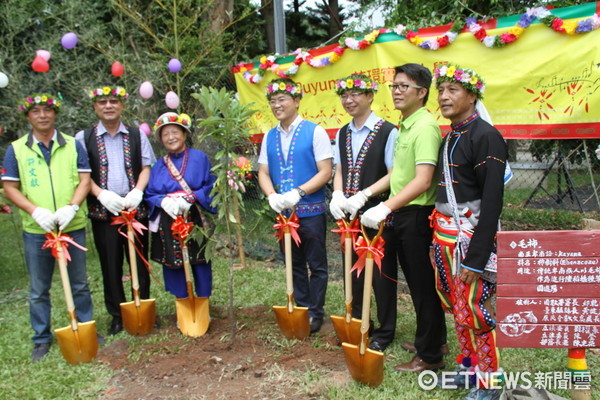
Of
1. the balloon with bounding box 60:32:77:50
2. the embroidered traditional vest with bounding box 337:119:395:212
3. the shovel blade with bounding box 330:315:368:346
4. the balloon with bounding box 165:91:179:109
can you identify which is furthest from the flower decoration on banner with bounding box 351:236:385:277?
the balloon with bounding box 60:32:77:50

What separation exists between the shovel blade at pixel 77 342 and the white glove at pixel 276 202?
1497 millimetres

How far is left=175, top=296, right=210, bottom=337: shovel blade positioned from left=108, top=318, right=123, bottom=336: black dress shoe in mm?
530

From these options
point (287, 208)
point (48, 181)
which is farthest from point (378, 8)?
point (48, 181)

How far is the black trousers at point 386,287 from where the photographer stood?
316 centimetres

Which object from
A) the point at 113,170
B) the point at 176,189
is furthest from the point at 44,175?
the point at 176,189

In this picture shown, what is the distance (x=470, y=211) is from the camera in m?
2.45

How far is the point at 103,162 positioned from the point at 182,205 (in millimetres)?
728

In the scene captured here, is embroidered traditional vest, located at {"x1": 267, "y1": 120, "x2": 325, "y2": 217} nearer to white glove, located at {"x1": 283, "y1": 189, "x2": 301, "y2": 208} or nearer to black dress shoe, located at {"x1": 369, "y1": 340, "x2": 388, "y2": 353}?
white glove, located at {"x1": 283, "y1": 189, "x2": 301, "y2": 208}

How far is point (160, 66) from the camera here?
18.9 feet

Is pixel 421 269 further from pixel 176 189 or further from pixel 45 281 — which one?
pixel 45 281

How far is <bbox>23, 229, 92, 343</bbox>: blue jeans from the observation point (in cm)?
345

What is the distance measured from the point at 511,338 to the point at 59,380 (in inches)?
108

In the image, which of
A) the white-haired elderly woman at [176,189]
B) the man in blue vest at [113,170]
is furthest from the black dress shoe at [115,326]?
the white-haired elderly woman at [176,189]

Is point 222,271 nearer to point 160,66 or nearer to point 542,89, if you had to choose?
point 160,66
